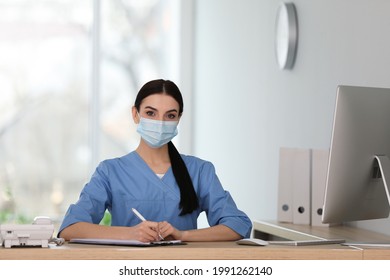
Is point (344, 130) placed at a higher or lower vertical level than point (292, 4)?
lower

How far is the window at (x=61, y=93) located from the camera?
7223mm

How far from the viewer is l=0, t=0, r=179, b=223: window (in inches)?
284

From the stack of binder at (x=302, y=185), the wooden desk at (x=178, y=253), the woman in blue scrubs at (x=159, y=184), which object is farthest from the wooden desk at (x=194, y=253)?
the stack of binder at (x=302, y=185)

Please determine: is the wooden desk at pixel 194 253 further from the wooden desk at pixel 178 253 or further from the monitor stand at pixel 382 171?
the monitor stand at pixel 382 171

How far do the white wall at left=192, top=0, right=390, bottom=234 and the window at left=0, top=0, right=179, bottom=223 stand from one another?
2.12 feet

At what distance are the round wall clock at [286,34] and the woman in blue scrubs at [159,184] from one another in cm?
185

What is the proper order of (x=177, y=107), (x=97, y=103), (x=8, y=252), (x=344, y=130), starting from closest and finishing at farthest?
(x=8, y=252)
(x=344, y=130)
(x=177, y=107)
(x=97, y=103)

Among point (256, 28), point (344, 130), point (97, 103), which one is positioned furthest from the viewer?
point (97, 103)

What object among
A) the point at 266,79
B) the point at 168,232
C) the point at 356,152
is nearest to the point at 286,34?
the point at 266,79

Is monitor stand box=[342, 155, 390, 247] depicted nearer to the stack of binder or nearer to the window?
the stack of binder

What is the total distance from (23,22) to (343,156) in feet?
16.8

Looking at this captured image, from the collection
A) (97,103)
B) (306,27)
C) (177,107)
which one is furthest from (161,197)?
(97,103)

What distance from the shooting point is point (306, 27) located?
15.3 ft
